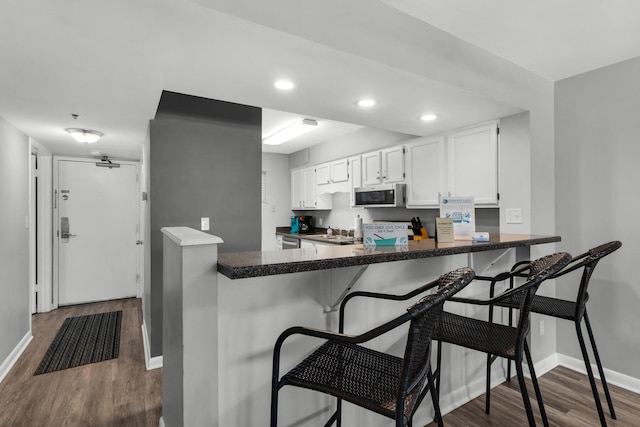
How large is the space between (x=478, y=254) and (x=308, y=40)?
1.71 meters

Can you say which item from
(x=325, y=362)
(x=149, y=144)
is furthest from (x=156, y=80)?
(x=325, y=362)

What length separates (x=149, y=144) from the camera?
111 inches

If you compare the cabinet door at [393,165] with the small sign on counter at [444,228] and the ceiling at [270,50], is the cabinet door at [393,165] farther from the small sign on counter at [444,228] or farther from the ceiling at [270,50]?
the small sign on counter at [444,228]

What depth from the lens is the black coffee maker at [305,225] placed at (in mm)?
5949

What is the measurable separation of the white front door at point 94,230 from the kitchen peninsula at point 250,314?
12.0 ft

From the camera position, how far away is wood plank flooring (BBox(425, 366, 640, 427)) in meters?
2.07

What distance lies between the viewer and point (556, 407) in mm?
2234

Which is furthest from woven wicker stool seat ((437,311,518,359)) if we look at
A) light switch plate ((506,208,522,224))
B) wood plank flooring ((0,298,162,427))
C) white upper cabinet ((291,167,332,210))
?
white upper cabinet ((291,167,332,210))

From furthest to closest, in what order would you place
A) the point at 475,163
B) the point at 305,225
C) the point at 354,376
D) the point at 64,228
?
the point at 305,225
the point at 64,228
the point at 475,163
the point at 354,376

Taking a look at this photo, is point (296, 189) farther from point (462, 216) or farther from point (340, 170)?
point (462, 216)

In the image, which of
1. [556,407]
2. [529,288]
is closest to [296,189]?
[556,407]

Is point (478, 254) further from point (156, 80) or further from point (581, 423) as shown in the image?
point (156, 80)

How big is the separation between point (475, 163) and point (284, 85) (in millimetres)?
1934

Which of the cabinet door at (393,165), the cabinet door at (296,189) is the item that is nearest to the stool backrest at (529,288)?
the cabinet door at (393,165)
